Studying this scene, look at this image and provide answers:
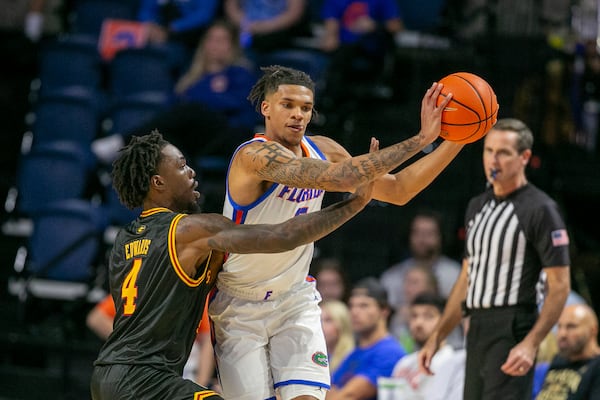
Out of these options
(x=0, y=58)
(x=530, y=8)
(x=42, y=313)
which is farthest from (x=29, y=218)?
(x=530, y=8)

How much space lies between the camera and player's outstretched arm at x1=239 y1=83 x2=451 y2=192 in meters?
4.73

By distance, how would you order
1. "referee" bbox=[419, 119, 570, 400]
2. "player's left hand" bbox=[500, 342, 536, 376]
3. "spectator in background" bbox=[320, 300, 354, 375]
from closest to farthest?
"player's left hand" bbox=[500, 342, 536, 376] → "referee" bbox=[419, 119, 570, 400] → "spectator in background" bbox=[320, 300, 354, 375]

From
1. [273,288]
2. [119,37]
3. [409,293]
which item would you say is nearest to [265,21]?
[119,37]

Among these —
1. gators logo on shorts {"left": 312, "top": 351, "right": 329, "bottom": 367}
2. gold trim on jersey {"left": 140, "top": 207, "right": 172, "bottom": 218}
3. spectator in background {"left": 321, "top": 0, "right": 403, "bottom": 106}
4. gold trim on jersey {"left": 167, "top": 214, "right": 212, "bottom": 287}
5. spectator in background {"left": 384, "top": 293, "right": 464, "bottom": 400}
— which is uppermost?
spectator in background {"left": 321, "top": 0, "right": 403, "bottom": 106}

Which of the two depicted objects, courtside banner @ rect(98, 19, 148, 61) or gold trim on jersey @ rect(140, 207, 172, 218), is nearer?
gold trim on jersey @ rect(140, 207, 172, 218)

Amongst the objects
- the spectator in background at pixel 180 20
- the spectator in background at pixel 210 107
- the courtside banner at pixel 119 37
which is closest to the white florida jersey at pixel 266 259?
the spectator in background at pixel 210 107

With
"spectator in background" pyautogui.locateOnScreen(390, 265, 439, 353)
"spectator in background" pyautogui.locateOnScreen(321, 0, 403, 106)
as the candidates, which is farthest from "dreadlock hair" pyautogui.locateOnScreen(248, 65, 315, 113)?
"spectator in background" pyautogui.locateOnScreen(321, 0, 403, 106)

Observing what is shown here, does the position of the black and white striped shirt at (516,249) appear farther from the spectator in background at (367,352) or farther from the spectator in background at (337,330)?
the spectator in background at (337,330)

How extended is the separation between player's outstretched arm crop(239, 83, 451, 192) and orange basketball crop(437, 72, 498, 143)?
62 mm

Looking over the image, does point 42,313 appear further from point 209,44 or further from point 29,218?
point 209,44

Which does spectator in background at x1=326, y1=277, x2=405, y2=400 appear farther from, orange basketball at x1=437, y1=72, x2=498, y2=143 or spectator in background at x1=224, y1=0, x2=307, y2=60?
spectator in background at x1=224, y1=0, x2=307, y2=60

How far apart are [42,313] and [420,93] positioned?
13.5 feet

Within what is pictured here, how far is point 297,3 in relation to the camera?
1138 cm

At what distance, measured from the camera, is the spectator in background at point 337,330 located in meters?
8.20
